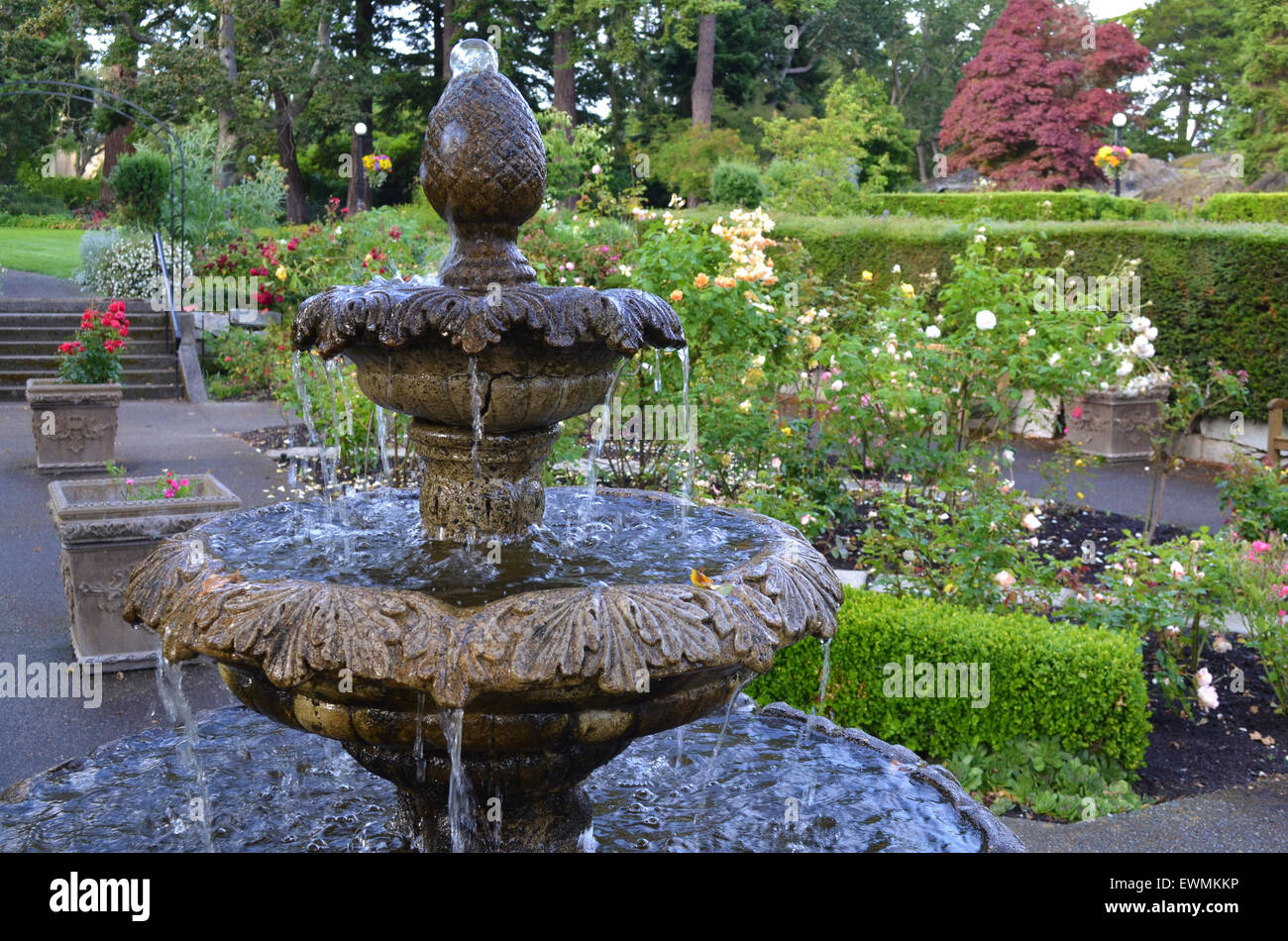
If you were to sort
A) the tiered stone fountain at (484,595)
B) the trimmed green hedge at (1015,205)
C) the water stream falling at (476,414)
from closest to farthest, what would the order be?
the tiered stone fountain at (484,595), the water stream falling at (476,414), the trimmed green hedge at (1015,205)

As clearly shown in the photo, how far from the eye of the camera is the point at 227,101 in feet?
79.8

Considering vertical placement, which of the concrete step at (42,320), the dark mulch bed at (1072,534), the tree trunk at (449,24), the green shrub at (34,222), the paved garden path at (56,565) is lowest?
the paved garden path at (56,565)

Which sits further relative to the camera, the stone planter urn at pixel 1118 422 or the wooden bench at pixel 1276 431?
the stone planter urn at pixel 1118 422

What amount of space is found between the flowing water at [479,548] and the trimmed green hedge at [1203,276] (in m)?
6.92

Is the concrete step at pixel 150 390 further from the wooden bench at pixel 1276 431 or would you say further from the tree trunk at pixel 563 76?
the tree trunk at pixel 563 76

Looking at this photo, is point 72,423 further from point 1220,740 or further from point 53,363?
point 1220,740

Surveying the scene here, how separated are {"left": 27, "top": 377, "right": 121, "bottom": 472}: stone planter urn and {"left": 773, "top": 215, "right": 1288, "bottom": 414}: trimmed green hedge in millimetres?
7491

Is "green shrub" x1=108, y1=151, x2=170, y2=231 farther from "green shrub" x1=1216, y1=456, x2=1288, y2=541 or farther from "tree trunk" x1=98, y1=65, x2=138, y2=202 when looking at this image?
"green shrub" x1=1216, y1=456, x2=1288, y2=541

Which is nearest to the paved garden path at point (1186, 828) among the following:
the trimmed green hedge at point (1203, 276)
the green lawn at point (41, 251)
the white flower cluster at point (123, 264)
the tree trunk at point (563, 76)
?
the trimmed green hedge at point (1203, 276)

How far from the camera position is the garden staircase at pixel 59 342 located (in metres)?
14.0

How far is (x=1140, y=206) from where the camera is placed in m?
20.1

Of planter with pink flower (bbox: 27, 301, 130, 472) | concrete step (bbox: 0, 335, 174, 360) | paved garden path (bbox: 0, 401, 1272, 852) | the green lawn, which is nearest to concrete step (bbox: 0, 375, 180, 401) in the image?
concrete step (bbox: 0, 335, 174, 360)

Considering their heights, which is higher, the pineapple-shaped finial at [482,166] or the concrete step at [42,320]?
the pineapple-shaped finial at [482,166]

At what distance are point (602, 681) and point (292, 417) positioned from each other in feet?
33.0
